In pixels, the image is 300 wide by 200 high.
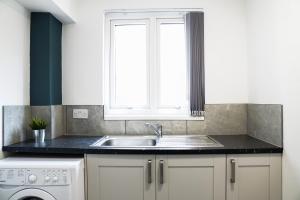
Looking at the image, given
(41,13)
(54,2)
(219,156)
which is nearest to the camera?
(219,156)

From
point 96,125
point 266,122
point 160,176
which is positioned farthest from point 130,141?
point 266,122

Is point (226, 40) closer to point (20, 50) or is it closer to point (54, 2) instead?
point (54, 2)

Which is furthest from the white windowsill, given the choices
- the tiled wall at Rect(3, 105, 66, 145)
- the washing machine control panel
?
the washing machine control panel

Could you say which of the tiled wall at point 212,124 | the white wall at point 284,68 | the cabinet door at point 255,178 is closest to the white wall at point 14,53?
the tiled wall at point 212,124

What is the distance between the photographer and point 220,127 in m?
2.37

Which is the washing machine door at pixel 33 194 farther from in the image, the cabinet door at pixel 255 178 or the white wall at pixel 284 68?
the white wall at pixel 284 68

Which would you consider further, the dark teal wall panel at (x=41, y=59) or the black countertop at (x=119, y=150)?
the dark teal wall panel at (x=41, y=59)

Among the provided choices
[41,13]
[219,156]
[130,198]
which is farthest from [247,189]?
[41,13]

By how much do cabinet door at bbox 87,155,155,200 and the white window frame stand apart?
751mm

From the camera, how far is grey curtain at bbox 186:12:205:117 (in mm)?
2359

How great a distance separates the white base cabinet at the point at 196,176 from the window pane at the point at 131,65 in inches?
36.4

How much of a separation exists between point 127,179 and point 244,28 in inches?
77.2

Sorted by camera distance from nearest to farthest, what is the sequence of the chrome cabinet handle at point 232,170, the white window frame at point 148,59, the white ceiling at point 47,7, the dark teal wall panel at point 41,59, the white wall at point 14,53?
the chrome cabinet handle at point 232,170 → the white wall at point 14,53 → the white ceiling at point 47,7 → the dark teal wall panel at point 41,59 → the white window frame at point 148,59

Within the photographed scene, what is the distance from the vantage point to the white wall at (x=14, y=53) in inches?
72.7
